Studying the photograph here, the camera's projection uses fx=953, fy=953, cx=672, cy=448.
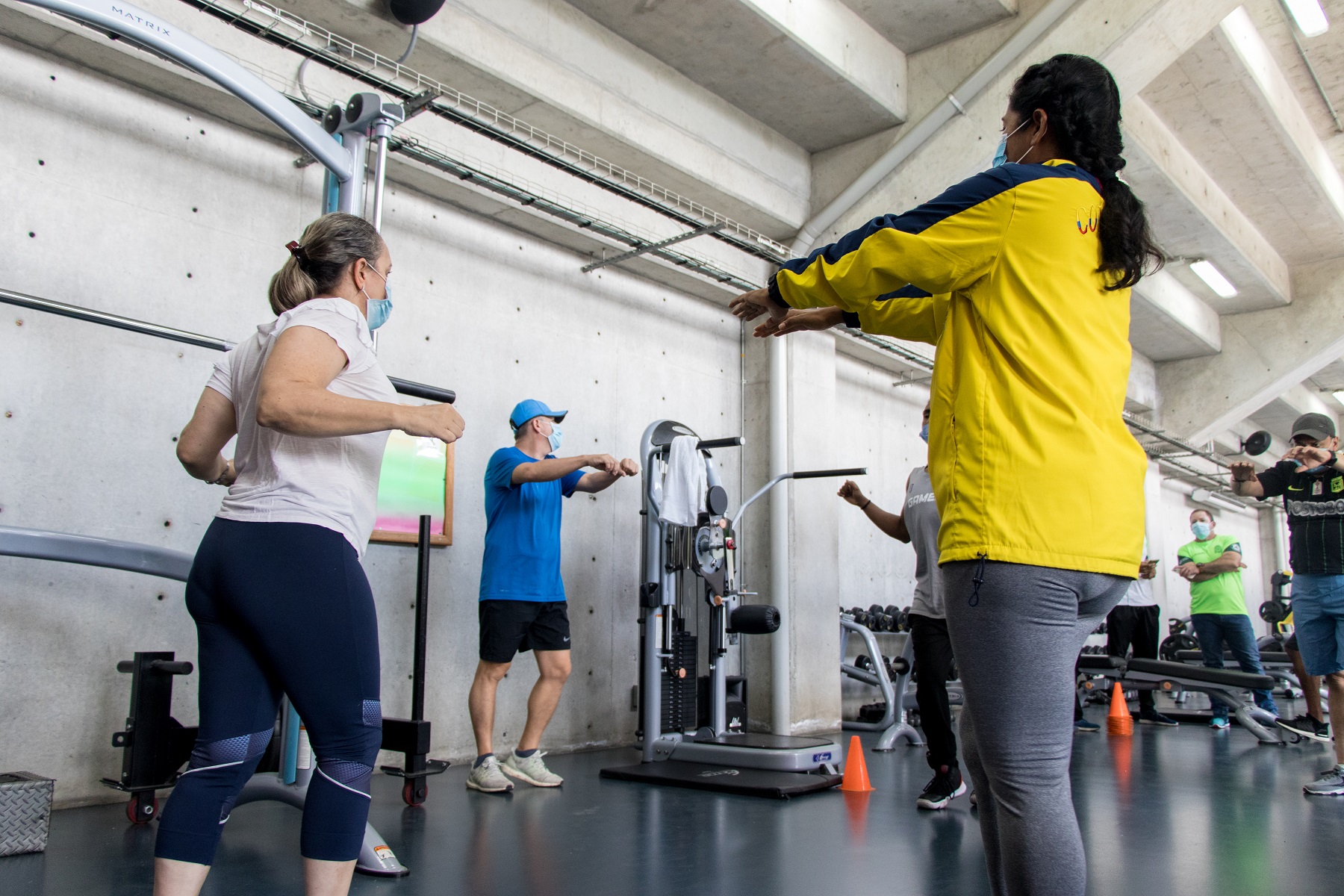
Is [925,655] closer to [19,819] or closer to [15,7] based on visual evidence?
[19,819]

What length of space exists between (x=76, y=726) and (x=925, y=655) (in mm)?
2986

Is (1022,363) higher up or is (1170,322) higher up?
(1170,322)

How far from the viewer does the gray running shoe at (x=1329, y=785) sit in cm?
376

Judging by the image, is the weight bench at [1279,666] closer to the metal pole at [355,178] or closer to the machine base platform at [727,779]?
the machine base platform at [727,779]

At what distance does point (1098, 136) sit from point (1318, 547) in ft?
10.5

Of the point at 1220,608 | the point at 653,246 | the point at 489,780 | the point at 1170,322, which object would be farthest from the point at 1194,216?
the point at 489,780

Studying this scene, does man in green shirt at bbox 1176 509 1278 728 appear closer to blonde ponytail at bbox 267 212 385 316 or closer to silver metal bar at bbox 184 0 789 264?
silver metal bar at bbox 184 0 789 264

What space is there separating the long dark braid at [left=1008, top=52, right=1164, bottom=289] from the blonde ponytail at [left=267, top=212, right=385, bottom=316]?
1183 mm

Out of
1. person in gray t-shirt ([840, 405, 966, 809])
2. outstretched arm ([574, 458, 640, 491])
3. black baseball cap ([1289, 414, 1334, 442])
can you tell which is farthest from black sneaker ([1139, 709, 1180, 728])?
outstretched arm ([574, 458, 640, 491])

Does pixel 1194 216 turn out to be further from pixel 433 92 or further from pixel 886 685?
pixel 433 92

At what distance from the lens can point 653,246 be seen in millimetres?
4895

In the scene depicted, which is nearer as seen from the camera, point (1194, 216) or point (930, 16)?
point (930, 16)

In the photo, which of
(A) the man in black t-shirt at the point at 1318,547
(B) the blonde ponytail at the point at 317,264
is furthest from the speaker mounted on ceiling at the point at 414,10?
(A) the man in black t-shirt at the point at 1318,547

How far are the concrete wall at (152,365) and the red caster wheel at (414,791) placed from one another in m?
0.83
